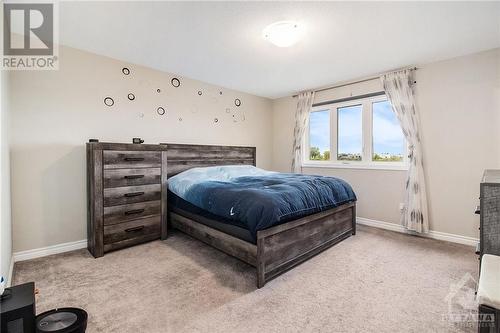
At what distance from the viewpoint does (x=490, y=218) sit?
4.80ft

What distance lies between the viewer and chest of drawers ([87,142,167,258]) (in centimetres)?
256

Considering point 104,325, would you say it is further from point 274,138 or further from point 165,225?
point 274,138

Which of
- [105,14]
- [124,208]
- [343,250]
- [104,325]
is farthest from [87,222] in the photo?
[343,250]

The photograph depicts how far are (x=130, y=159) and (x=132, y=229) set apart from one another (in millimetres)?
839

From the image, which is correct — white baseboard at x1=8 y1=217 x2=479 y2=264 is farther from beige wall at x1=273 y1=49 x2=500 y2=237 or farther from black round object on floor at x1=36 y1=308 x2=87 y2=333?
black round object on floor at x1=36 y1=308 x2=87 y2=333

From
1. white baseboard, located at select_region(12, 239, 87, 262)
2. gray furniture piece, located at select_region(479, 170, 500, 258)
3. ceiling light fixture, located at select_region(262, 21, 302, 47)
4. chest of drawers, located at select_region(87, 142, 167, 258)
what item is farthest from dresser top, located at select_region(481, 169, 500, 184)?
white baseboard, located at select_region(12, 239, 87, 262)

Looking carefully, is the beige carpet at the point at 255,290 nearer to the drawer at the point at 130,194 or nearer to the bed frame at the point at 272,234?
the bed frame at the point at 272,234

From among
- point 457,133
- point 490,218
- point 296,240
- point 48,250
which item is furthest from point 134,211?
point 457,133

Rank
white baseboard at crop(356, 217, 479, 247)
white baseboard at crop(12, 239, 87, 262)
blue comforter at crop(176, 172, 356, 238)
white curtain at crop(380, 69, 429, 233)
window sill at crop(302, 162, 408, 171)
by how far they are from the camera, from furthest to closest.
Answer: window sill at crop(302, 162, 408, 171)
white curtain at crop(380, 69, 429, 233)
white baseboard at crop(356, 217, 479, 247)
white baseboard at crop(12, 239, 87, 262)
blue comforter at crop(176, 172, 356, 238)

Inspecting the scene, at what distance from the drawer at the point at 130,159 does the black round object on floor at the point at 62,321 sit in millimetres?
1557

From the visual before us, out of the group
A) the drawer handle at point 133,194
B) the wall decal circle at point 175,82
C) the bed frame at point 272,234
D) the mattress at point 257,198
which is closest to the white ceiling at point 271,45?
the wall decal circle at point 175,82

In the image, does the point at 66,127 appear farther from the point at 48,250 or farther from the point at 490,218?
the point at 490,218

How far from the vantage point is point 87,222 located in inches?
112

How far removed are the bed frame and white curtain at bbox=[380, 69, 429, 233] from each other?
32.0 inches
